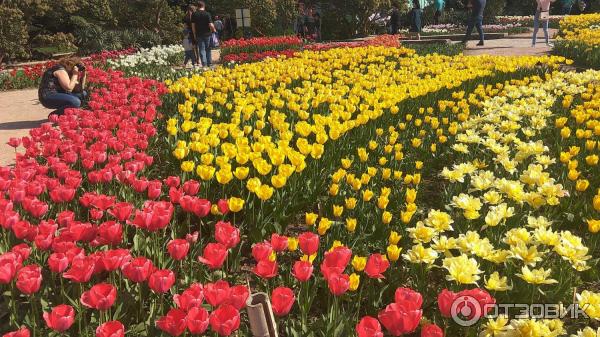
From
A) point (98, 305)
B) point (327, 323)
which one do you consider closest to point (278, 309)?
point (327, 323)

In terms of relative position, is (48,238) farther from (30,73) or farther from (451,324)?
(30,73)

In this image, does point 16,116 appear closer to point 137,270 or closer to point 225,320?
point 137,270

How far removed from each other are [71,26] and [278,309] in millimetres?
25798

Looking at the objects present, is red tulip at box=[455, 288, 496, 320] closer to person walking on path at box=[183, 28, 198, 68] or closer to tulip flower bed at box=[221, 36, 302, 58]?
person walking on path at box=[183, 28, 198, 68]

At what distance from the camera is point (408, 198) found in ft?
9.59

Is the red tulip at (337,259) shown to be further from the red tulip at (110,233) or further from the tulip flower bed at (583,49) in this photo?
the tulip flower bed at (583,49)

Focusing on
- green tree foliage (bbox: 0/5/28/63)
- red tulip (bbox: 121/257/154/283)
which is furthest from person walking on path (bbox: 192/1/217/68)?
red tulip (bbox: 121/257/154/283)

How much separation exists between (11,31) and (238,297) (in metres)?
19.1

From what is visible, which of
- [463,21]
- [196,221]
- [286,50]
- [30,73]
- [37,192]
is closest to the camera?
[37,192]

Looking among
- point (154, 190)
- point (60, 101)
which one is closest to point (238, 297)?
point (154, 190)

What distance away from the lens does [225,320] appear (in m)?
1.62

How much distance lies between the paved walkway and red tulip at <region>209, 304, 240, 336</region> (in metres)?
4.84

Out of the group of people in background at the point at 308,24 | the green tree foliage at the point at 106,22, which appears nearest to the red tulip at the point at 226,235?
the green tree foliage at the point at 106,22

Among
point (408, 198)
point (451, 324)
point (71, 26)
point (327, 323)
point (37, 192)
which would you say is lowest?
point (451, 324)
